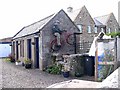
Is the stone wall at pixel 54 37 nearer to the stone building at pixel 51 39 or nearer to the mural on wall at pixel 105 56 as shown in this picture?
the stone building at pixel 51 39

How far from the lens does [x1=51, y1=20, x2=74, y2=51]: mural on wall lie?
16141 mm

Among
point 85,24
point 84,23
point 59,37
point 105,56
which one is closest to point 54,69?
point 59,37

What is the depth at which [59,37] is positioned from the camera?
16.2 m

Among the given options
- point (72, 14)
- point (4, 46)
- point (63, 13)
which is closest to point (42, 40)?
point (63, 13)

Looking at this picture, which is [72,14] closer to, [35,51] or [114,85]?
[35,51]

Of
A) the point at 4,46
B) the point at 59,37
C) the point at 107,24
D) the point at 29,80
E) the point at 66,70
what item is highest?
the point at 107,24

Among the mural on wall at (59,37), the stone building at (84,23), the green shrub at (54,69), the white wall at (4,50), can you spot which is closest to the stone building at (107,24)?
the stone building at (84,23)

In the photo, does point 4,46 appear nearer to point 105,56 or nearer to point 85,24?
point 85,24

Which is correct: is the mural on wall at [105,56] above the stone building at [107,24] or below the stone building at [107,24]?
below

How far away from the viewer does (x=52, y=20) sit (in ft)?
53.8

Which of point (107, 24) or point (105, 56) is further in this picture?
point (107, 24)

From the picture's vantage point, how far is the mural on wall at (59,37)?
16141mm

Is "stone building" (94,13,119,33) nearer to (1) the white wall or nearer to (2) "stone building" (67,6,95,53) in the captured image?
(2) "stone building" (67,6,95,53)

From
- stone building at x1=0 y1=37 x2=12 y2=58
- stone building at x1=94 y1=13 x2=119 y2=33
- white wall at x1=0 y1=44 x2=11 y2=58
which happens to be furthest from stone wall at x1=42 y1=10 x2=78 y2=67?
white wall at x1=0 y1=44 x2=11 y2=58
